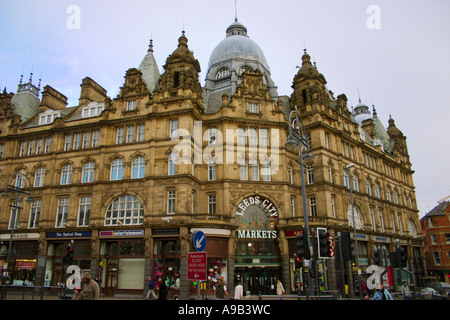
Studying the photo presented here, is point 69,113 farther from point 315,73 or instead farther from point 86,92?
point 315,73

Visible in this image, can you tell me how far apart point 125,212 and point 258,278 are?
49.2 ft

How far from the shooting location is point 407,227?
54062 mm

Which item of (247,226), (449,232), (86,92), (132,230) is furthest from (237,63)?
(449,232)

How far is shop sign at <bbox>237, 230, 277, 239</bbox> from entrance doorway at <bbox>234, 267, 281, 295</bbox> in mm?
3157

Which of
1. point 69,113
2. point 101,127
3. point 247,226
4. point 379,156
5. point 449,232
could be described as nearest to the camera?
point 247,226

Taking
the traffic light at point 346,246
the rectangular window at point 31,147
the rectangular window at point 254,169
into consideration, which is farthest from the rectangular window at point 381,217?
the rectangular window at point 31,147

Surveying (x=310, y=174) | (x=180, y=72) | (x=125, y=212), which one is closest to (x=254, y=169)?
(x=310, y=174)

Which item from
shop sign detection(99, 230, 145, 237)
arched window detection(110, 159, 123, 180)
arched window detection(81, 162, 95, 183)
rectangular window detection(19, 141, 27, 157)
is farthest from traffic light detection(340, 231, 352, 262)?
rectangular window detection(19, 141, 27, 157)

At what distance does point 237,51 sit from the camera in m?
48.9

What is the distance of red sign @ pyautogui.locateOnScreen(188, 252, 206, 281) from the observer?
10724 mm

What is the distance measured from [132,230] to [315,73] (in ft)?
94.9

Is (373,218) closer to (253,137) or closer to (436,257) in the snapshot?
(253,137)
